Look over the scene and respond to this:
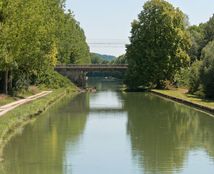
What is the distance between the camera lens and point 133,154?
2419cm

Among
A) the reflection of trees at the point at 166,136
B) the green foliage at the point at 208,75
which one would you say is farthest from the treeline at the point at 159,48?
the reflection of trees at the point at 166,136

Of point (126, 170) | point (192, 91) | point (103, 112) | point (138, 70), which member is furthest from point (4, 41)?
point (138, 70)

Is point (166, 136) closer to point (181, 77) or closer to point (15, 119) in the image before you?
point (15, 119)

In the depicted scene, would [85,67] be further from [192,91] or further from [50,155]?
[50,155]

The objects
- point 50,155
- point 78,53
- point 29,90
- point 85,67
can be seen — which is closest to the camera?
point 50,155

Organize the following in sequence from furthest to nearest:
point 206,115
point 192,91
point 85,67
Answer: point 85,67, point 192,91, point 206,115

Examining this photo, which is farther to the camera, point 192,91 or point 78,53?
point 78,53

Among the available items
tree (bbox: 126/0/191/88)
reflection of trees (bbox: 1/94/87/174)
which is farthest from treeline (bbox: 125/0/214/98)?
reflection of trees (bbox: 1/94/87/174)

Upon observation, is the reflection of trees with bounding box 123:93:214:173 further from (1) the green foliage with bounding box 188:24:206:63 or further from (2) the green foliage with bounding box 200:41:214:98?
(1) the green foliage with bounding box 188:24:206:63

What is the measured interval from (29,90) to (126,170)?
1907 inches

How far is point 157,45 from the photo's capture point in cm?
8781

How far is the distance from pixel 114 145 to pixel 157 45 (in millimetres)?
61848

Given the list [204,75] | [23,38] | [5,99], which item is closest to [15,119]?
[5,99]

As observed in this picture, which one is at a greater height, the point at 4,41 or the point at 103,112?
the point at 4,41
